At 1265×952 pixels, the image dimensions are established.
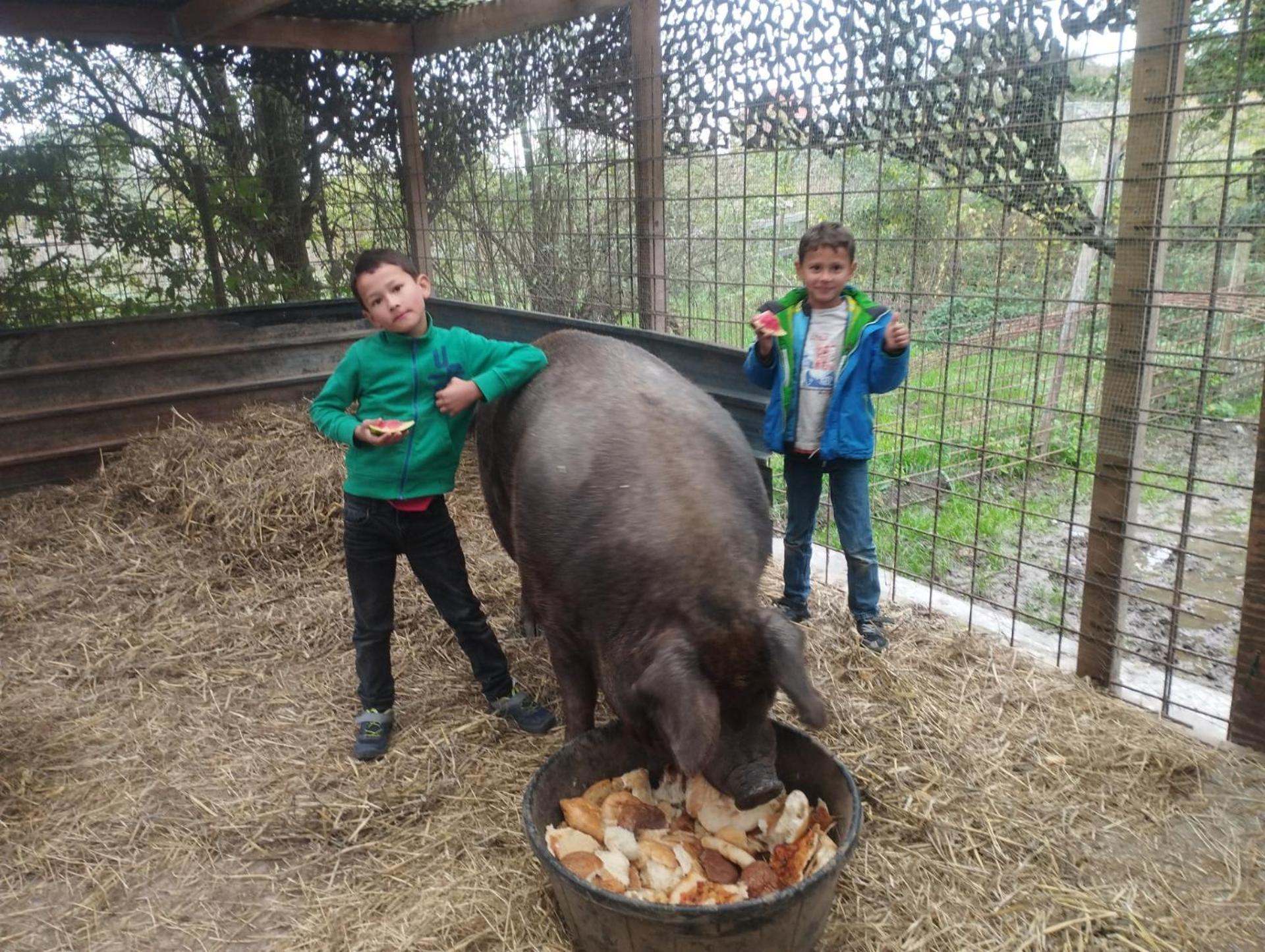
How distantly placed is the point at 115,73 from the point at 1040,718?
6872 millimetres

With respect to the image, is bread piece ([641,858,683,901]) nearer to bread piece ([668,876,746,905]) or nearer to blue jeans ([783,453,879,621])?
bread piece ([668,876,746,905])

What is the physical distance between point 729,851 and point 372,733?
61.5 inches

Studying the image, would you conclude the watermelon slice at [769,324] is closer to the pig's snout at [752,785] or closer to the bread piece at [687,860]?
the pig's snout at [752,785]

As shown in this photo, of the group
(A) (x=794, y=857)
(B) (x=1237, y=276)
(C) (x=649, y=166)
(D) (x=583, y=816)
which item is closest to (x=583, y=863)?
(D) (x=583, y=816)

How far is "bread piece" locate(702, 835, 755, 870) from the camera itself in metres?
2.50

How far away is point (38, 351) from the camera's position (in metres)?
6.08

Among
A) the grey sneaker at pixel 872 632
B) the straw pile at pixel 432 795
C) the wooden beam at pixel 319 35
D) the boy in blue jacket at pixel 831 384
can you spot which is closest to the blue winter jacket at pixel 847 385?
the boy in blue jacket at pixel 831 384

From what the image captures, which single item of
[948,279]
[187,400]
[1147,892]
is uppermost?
[948,279]

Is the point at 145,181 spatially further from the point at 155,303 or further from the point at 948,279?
the point at 948,279

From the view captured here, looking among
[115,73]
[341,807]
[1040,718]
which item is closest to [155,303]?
[115,73]

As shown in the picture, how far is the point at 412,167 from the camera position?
7.00 metres

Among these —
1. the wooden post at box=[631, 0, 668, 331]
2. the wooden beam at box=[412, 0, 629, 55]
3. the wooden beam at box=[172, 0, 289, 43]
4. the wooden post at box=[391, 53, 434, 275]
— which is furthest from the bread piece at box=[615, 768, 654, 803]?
the wooden post at box=[391, 53, 434, 275]

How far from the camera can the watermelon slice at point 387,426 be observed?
3.06 meters

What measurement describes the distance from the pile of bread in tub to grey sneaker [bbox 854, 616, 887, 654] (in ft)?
4.45
